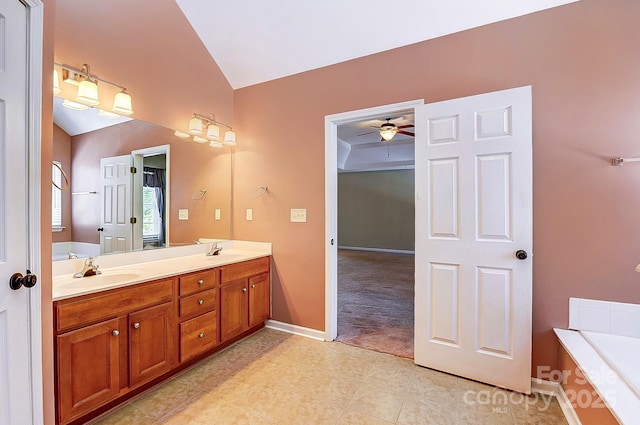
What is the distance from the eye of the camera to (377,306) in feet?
12.2

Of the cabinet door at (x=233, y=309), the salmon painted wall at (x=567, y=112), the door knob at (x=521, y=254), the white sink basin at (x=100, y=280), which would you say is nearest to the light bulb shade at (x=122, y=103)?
the white sink basin at (x=100, y=280)

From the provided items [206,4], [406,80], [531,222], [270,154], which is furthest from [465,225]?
[206,4]

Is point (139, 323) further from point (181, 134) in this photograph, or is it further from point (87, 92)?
point (181, 134)

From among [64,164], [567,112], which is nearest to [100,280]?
[64,164]

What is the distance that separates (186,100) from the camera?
9.09 feet

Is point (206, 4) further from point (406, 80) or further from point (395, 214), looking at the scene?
point (395, 214)

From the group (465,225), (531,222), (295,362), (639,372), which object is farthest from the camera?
(295,362)

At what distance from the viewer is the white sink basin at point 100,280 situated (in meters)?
1.65

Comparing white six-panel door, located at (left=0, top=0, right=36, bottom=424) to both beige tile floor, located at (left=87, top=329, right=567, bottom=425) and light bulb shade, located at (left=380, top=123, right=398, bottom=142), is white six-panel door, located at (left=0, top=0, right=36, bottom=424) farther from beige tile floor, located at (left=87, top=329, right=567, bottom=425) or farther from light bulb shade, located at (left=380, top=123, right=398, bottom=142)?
light bulb shade, located at (left=380, top=123, right=398, bottom=142)

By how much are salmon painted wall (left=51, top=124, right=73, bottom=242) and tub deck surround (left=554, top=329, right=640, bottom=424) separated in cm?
314

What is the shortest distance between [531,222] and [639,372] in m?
0.89

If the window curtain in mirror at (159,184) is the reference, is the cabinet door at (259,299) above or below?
below

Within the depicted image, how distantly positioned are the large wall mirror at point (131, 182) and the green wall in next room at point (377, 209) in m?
6.07

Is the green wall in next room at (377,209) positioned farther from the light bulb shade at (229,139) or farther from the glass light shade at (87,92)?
the glass light shade at (87,92)
